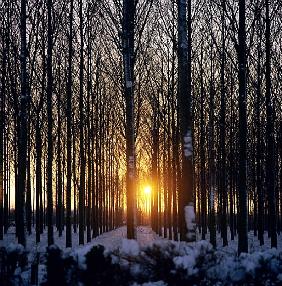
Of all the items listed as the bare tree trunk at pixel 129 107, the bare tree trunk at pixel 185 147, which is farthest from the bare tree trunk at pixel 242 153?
the bare tree trunk at pixel 129 107

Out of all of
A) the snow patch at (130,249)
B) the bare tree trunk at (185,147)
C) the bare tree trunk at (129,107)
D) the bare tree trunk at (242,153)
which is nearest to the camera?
the snow patch at (130,249)

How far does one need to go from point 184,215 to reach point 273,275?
3.10 meters

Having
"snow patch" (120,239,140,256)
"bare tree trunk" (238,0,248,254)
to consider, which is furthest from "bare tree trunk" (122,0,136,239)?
"snow patch" (120,239,140,256)

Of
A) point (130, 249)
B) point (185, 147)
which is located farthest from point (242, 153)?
point (130, 249)

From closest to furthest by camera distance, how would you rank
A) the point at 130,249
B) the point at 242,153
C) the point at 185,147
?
the point at 130,249
the point at 185,147
the point at 242,153

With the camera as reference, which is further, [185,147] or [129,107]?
[129,107]

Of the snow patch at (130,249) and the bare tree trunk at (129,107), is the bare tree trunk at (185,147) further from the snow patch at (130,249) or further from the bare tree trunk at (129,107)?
the bare tree trunk at (129,107)

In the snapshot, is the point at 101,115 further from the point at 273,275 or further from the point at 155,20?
the point at 273,275

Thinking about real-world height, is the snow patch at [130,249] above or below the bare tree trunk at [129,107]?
below

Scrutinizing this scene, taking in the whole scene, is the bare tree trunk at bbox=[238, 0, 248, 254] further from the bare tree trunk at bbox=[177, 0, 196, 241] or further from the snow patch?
the snow patch

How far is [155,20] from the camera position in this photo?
58.0 ft

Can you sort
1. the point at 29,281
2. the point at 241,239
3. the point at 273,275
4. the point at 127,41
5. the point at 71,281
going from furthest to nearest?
the point at 127,41 < the point at 241,239 < the point at 29,281 < the point at 71,281 < the point at 273,275

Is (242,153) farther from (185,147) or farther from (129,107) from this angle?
(129,107)

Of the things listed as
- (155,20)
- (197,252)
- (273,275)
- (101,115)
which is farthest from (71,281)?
(101,115)
